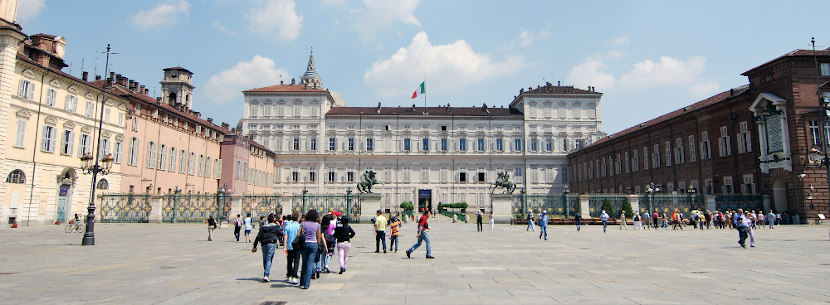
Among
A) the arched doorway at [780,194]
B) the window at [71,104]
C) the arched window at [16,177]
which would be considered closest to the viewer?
the arched window at [16,177]

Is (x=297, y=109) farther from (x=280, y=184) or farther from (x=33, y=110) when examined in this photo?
(x=33, y=110)

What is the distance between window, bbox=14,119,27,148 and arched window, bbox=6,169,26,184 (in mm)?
1503

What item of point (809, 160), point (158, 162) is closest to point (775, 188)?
point (809, 160)

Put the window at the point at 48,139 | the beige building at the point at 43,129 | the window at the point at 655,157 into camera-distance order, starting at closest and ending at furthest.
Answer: the beige building at the point at 43,129 → the window at the point at 48,139 → the window at the point at 655,157

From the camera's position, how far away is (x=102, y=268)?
1114 cm

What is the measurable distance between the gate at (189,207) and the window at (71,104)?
8.04 metres

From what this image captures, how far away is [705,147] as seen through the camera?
128ft

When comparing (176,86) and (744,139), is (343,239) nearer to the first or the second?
(744,139)

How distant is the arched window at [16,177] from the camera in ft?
89.7

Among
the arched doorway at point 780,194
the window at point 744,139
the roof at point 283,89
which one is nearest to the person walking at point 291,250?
the arched doorway at point 780,194

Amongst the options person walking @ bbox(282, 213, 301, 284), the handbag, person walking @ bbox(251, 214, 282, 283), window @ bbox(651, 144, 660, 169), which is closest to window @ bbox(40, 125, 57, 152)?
person walking @ bbox(251, 214, 282, 283)

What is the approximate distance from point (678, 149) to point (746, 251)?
3058 cm

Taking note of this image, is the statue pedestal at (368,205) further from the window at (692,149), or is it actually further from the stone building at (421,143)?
the stone building at (421,143)

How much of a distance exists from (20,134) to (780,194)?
47.1m
